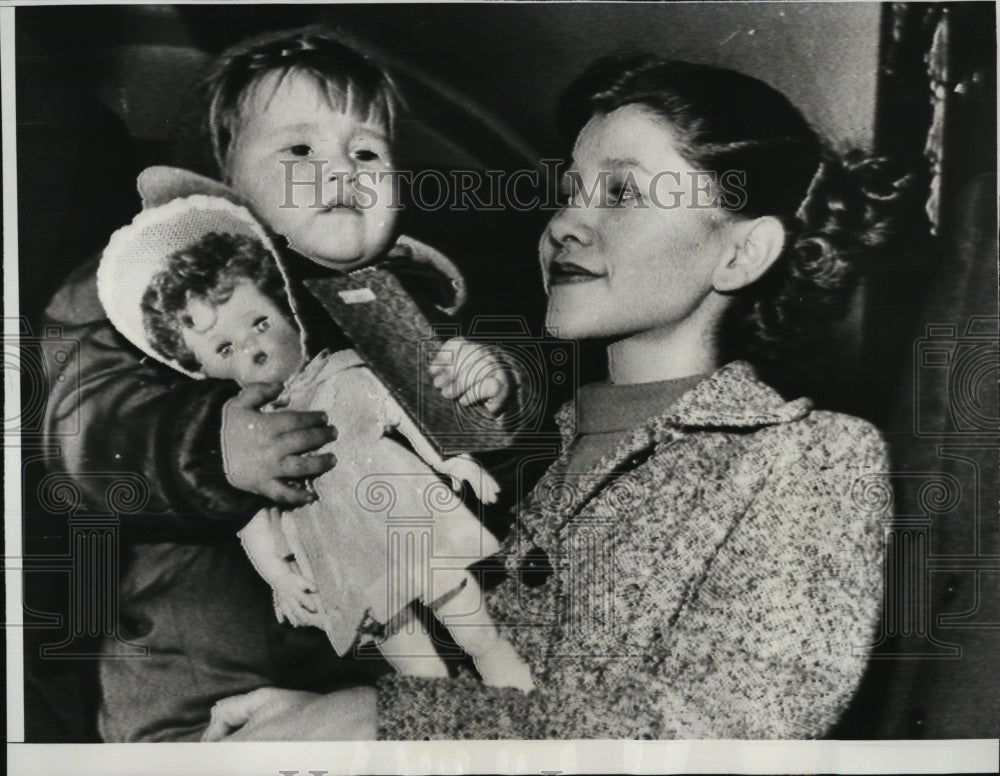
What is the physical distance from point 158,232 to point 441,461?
0.85 meters

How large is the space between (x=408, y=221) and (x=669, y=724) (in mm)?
1299

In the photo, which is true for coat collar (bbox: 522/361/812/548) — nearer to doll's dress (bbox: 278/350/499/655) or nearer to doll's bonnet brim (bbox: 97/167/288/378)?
doll's dress (bbox: 278/350/499/655)

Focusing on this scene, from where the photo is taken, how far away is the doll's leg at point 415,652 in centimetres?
232

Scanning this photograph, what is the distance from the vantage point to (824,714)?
2311mm

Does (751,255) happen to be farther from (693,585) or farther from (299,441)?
(299,441)

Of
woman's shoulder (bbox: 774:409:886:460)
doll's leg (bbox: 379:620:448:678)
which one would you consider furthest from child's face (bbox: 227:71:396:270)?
woman's shoulder (bbox: 774:409:886:460)

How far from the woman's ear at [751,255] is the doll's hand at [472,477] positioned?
2.25 feet

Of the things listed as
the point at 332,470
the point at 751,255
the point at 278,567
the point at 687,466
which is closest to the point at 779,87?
the point at 751,255

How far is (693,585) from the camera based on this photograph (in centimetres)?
225

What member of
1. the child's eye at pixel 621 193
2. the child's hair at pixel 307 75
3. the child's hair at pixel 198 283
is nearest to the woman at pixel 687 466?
the child's eye at pixel 621 193

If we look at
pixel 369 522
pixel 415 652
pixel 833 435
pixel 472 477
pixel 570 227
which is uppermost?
pixel 570 227

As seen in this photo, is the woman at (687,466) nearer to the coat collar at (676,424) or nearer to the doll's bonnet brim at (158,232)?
the coat collar at (676,424)

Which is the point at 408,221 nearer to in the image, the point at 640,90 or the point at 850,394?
the point at 640,90

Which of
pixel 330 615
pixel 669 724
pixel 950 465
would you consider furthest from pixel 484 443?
pixel 950 465
